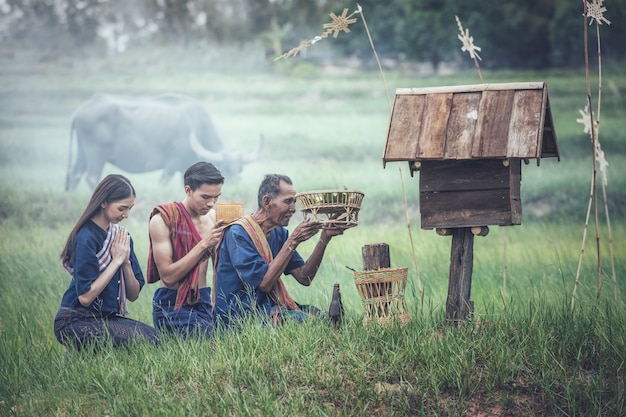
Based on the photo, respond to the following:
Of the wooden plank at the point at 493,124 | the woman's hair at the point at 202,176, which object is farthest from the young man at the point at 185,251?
the wooden plank at the point at 493,124

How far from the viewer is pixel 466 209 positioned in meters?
5.76

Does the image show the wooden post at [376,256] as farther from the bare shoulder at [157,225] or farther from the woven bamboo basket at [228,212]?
the bare shoulder at [157,225]

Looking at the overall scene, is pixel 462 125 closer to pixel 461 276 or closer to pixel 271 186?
pixel 461 276

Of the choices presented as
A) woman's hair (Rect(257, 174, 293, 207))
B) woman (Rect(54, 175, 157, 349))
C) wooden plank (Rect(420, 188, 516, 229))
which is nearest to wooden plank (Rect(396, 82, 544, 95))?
wooden plank (Rect(420, 188, 516, 229))

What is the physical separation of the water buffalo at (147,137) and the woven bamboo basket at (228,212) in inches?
270

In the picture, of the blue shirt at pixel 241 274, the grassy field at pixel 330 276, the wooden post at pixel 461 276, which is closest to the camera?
the grassy field at pixel 330 276

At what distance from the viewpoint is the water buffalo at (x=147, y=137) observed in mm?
13188

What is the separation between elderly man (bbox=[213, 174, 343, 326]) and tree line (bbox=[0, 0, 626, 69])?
8427mm

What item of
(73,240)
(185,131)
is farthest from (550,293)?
(185,131)

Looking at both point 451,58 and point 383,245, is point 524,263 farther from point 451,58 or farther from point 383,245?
point 451,58

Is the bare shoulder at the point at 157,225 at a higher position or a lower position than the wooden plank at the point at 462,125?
lower

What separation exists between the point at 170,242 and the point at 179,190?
6.37 m

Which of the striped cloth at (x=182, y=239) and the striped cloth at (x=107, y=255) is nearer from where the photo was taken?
the striped cloth at (x=107, y=255)

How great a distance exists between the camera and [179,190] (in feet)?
40.8
